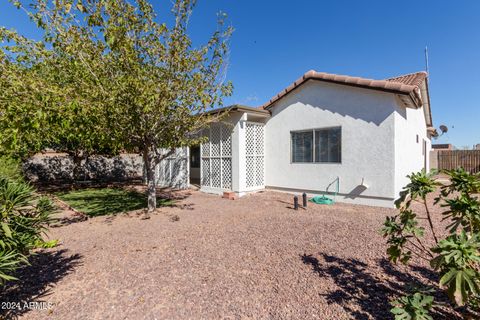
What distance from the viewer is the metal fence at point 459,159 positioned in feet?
59.1

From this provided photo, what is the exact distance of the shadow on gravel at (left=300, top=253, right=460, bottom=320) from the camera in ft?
9.42

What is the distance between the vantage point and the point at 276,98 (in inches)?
429

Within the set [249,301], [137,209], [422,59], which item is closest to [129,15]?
[137,209]

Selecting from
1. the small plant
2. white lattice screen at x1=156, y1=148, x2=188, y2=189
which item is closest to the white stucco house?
white lattice screen at x1=156, y1=148, x2=188, y2=189

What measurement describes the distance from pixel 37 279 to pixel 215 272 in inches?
111

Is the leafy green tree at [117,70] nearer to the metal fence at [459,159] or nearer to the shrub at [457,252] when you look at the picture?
the shrub at [457,252]

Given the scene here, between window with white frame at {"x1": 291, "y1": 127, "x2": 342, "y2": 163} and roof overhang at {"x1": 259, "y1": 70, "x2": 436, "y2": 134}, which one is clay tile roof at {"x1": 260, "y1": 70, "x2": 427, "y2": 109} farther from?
window with white frame at {"x1": 291, "y1": 127, "x2": 342, "y2": 163}

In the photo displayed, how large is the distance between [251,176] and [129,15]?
7.64 meters

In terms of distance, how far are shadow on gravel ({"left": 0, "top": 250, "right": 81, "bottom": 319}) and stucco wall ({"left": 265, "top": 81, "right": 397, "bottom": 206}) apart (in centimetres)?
835

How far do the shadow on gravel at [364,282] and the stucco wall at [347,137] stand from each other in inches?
193

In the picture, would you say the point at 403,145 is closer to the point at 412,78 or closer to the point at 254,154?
the point at 412,78

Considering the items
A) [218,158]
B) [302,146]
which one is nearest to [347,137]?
[302,146]

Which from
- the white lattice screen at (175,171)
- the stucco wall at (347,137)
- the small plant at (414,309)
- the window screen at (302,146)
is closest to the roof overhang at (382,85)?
the stucco wall at (347,137)

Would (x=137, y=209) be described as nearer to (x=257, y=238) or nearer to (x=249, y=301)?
(x=257, y=238)
